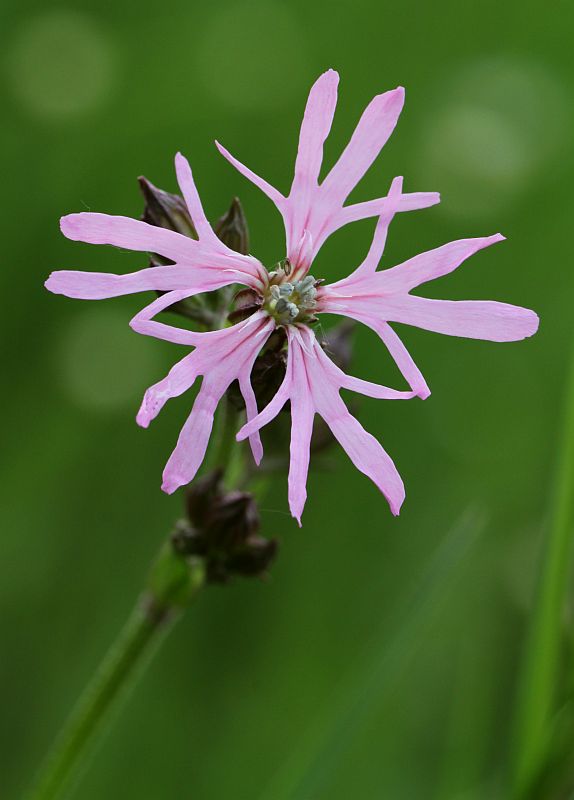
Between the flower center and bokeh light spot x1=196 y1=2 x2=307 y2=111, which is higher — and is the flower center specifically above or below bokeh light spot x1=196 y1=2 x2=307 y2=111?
below

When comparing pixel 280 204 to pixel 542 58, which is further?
pixel 542 58

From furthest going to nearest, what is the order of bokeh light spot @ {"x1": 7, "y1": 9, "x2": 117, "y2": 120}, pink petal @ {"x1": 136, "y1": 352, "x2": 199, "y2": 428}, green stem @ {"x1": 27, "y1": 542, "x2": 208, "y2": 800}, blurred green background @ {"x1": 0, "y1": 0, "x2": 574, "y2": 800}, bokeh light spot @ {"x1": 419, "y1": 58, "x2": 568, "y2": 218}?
bokeh light spot @ {"x1": 419, "y1": 58, "x2": 568, "y2": 218}
bokeh light spot @ {"x1": 7, "y1": 9, "x2": 117, "y2": 120}
blurred green background @ {"x1": 0, "y1": 0, "x2": 574, "y2": 800}
green stem @ {"x1": 27, "y1": 542, "x2": 208, "y2": 800}
pink petal @ {"x1": 136, "y1": 352, "x2": 199, "y2": 428}

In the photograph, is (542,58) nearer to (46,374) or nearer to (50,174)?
(50,174)

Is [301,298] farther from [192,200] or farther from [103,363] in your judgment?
[103,363]

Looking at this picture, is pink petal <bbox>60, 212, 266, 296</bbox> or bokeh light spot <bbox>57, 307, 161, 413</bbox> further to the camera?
bokeh light spot <bbox>57, 307, 161, 413</bbox>

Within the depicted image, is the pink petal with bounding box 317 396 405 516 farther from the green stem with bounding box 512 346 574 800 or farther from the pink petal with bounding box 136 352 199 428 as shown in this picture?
the green stem with bounding box 512 346 574 800

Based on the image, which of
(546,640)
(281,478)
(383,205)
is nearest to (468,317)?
(383,205)

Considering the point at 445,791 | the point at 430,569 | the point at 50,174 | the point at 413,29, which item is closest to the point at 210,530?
the point at 430,569

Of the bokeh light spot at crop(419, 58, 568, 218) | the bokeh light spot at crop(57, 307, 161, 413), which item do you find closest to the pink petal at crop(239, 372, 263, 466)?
the bokeh light spot at crop(57, 307, 161, 413)
